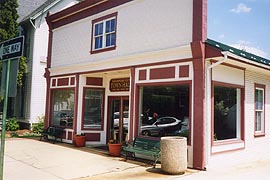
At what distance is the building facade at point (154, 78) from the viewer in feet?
29.0

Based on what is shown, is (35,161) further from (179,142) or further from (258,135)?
(258,135)

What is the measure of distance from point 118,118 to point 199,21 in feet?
21.3

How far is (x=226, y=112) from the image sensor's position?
396 inches

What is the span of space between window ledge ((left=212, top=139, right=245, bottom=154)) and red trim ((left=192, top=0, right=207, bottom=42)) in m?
3.47

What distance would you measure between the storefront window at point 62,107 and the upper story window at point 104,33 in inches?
118

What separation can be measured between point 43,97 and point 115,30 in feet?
31.3

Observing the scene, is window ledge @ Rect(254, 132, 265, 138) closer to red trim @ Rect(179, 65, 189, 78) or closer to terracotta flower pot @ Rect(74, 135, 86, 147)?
red trim @ Rect(179, 65, 189, 78)

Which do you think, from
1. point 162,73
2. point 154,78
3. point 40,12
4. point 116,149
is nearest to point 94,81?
point 116,149

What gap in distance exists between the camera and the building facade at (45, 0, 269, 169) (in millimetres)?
8844

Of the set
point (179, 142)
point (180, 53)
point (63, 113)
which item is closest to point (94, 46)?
point (63, 113)

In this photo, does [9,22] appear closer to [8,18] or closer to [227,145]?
[8,18]

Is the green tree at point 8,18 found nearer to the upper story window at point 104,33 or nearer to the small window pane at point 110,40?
the upper story window at point 104,33

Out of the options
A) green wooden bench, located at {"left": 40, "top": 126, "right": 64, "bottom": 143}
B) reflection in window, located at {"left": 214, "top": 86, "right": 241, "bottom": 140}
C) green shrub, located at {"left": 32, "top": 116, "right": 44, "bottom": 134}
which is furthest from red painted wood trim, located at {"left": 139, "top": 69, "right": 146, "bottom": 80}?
green shrub, located at {"left": 32, "top": 116, "right": 44, "bottom": 134}

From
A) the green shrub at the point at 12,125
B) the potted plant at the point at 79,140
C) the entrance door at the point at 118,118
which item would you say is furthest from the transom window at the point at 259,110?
the green shrub at the point at 12,125
